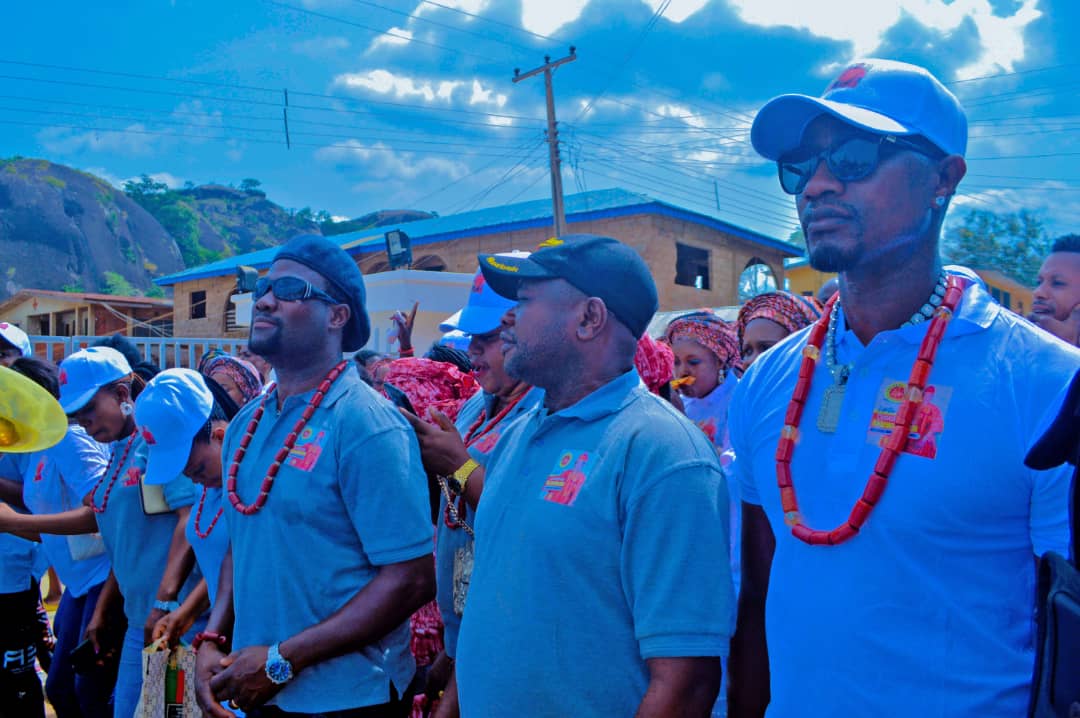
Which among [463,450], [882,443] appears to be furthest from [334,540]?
[882,443]

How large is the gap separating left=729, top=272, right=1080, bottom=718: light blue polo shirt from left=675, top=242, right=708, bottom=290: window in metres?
21.7

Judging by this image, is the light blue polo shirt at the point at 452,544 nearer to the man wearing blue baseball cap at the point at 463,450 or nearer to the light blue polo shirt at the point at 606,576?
the man wearing blue baseball cap at the point at 463,450

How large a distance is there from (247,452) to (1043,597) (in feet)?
8.65

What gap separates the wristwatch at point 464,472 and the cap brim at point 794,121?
1.43 metres

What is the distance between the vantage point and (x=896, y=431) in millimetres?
1673

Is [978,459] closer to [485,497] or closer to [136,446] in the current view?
[485,497]

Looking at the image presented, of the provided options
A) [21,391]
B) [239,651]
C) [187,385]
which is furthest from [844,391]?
[187,385]

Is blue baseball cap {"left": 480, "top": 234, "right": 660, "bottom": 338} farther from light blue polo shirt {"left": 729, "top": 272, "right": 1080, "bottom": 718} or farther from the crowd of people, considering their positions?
light blue polo shirt {"left": 729, "top": 272, "right": 1080, "bottom": 718}

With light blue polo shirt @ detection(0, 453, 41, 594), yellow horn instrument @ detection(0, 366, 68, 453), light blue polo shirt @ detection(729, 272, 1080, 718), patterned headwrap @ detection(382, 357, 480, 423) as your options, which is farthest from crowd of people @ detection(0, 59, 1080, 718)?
light blue polo shirt @ detection(0, 453, 41, 594)

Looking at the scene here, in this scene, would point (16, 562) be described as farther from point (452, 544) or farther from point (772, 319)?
point (772, 319)

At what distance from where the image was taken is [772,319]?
4277mm

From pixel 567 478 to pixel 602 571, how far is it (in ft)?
0.77

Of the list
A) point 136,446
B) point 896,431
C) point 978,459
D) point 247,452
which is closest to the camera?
point 978,459

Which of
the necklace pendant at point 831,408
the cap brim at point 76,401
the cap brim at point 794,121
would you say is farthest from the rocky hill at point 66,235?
the necklace pendant at point 831,408
